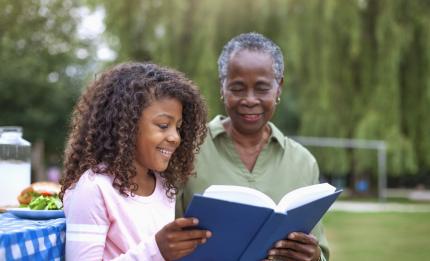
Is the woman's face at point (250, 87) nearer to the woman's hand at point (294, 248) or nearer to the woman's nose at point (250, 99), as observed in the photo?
the woman's nose at point (250, 99)

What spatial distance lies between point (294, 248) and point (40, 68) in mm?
16243

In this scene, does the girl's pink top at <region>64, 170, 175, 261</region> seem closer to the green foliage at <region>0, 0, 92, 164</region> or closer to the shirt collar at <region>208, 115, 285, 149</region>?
the shirt collar at <region>208, 115, 285, 149</region>

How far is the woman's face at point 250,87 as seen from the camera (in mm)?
2391

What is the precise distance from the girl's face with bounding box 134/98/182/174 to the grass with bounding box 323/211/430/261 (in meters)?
6.04

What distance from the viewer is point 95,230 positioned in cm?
172

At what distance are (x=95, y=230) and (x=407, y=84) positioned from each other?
12433 millimetres

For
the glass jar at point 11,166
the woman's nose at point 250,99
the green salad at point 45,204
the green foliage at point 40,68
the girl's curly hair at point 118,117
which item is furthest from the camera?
the green foliage at point 40,68

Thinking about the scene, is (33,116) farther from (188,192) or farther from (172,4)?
(188,192)

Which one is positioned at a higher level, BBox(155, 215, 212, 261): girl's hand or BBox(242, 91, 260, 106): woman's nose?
BBox(242, 91, 260, 106): woman's nose

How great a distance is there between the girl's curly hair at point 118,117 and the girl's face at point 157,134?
18 millimetres

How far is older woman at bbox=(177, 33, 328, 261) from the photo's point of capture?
240 cm

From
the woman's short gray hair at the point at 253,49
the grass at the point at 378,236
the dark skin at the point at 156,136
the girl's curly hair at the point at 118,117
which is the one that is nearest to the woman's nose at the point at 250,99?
the woman's short gray hair at the point at 253,49

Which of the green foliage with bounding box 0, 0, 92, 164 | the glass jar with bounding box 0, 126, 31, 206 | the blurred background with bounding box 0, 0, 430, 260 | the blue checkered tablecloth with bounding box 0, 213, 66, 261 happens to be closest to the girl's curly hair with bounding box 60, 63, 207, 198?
the blue checkered tablecloth with bounding box 0, 213, 66, 261

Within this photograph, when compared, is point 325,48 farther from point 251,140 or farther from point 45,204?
point 45,204
